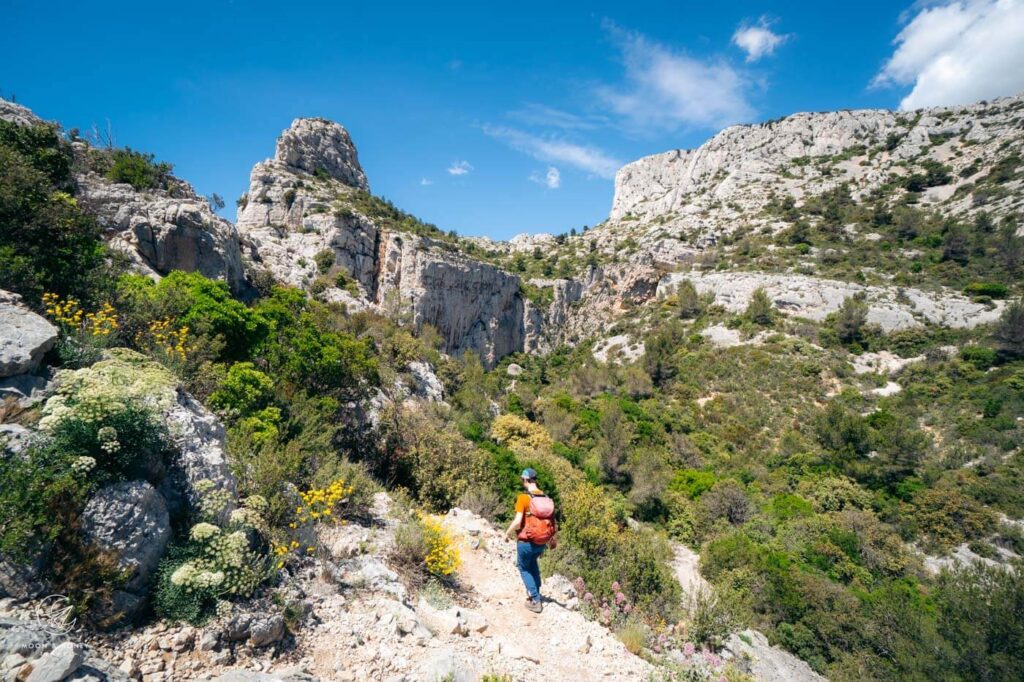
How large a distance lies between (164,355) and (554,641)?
261 inches

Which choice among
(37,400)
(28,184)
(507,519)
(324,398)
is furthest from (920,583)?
(28,184)

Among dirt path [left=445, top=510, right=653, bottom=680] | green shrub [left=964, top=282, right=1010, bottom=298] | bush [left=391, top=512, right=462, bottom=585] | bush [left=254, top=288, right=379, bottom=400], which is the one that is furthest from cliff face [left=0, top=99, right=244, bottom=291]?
green shrub [left=964, top=282, right=1010, bottom=298]

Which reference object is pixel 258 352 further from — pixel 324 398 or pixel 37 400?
pixel 37 400

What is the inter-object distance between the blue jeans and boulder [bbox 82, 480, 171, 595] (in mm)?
3666

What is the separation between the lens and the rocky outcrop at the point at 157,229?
13.5 m

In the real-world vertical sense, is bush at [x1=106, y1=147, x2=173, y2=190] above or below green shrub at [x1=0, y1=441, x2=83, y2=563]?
above

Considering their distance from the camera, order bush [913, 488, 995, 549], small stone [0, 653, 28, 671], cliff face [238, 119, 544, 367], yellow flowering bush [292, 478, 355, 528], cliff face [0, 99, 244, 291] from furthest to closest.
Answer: cliff face [238, 119, 544, 367]
bush [913, 488, 995, 549]
cliff face [0, 99, 244, 291]
yellow flowering bush [292, 478, 355, 528]
small stone [0, 653, 28, 671]

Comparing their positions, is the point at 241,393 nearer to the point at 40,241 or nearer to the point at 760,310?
the point at 40,241

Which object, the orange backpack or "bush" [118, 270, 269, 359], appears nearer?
the orange backpack

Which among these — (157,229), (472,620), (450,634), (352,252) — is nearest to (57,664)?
(450,634)

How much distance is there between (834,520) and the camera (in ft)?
54.5

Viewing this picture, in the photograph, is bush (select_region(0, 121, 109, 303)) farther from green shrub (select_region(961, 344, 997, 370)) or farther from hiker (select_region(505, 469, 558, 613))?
green shrub (select_region(961, 344, 997, 370))

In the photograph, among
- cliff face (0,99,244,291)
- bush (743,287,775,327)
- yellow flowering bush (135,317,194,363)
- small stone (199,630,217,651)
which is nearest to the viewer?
small stone (199,630,217,651)

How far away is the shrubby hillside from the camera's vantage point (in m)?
3.75
